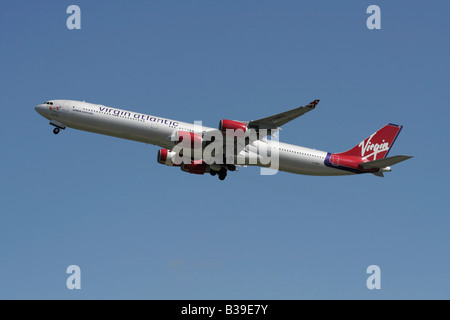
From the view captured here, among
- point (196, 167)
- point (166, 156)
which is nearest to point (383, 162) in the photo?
point (196, 167)

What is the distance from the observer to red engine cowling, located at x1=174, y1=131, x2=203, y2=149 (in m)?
54.1

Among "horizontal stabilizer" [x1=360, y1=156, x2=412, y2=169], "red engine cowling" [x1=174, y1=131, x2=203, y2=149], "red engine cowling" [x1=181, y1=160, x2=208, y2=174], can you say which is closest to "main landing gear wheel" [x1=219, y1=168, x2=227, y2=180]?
"red engine cowling" [x1=181, y1=160, x2=208, y2=174]

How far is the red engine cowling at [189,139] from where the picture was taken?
5409 cm

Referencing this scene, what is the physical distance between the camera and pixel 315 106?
48.3 metres

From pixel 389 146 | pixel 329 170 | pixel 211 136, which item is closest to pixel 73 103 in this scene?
pixel 211 136

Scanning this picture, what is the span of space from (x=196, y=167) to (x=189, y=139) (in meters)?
7.15

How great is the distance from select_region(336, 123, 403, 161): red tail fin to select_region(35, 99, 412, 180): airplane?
34 cm

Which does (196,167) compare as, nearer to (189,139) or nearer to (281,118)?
(189,139)

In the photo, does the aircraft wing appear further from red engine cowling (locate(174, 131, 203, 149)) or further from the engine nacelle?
the engine nacelle

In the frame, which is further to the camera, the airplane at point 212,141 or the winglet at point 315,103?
the airplane at point 212,141

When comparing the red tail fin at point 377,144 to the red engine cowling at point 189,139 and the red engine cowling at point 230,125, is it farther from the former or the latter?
the red engine cowling at point 189,139

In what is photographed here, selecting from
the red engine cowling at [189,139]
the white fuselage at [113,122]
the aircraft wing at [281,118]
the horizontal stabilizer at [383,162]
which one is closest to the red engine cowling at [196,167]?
the white fuselage at [113,122]

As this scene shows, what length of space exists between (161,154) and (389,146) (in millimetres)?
23102

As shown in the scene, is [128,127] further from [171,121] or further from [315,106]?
[315,106]
